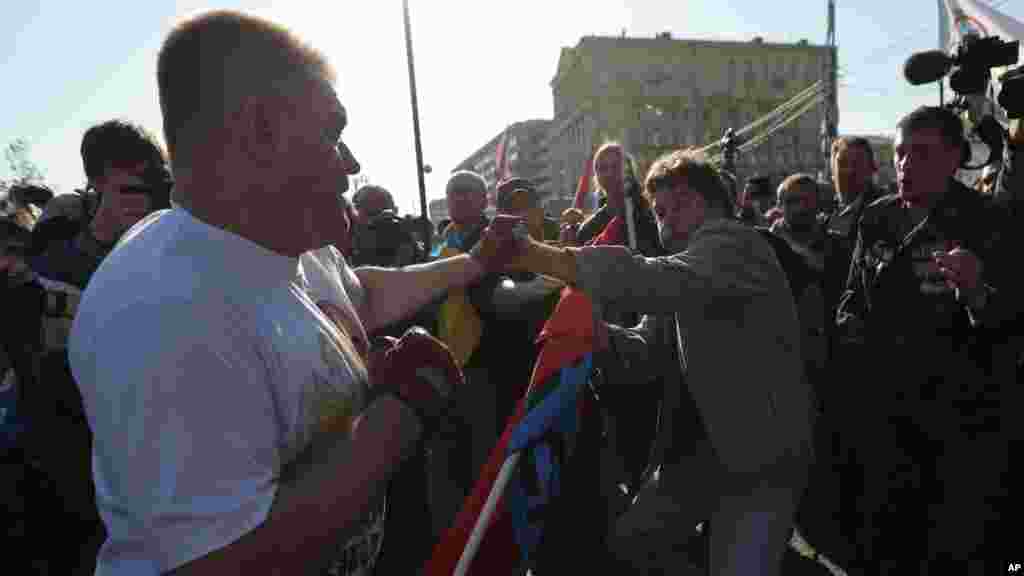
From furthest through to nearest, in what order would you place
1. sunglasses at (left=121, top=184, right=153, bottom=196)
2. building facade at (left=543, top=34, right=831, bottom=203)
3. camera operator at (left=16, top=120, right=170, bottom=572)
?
1. building facade at (left=543, top=34, right=831, bottom=203)
2. sunglasses at (left=121, top=184, right=153, bottom=196)
3. camera operator at (left=16, top=120, right=170, bottom=572)

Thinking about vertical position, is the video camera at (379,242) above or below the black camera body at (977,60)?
below

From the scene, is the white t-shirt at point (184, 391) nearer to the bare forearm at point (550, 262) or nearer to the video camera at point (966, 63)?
the bare forearm at point (550, 262)

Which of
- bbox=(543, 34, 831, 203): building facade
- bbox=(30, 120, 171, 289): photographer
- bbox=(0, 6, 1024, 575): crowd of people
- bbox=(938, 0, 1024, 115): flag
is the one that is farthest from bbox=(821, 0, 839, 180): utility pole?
bbox=(543, 34, 831, 203): building facade

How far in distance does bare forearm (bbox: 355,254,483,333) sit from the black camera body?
2598 mm

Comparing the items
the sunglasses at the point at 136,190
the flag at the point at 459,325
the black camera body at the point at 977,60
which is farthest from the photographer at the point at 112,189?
the black camera body at the point at 977,60

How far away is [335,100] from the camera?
1.22m

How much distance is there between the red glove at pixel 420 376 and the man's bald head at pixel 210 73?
0.50 m

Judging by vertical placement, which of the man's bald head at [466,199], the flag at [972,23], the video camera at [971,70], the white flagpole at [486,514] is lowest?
the white flagpole at [486,514]

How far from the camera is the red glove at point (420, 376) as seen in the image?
3.83ft

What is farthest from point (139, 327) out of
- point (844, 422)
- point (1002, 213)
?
point (844, 422)

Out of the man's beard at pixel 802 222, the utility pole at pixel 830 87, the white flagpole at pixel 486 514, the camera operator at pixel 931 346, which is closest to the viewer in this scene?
the white flagpole at pixel 486 514

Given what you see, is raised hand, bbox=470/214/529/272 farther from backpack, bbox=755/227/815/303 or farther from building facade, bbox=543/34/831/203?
building facade, bbox=543/34/831/203

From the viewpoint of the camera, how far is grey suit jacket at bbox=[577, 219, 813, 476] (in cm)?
236

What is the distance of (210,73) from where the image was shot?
107 centimetres
